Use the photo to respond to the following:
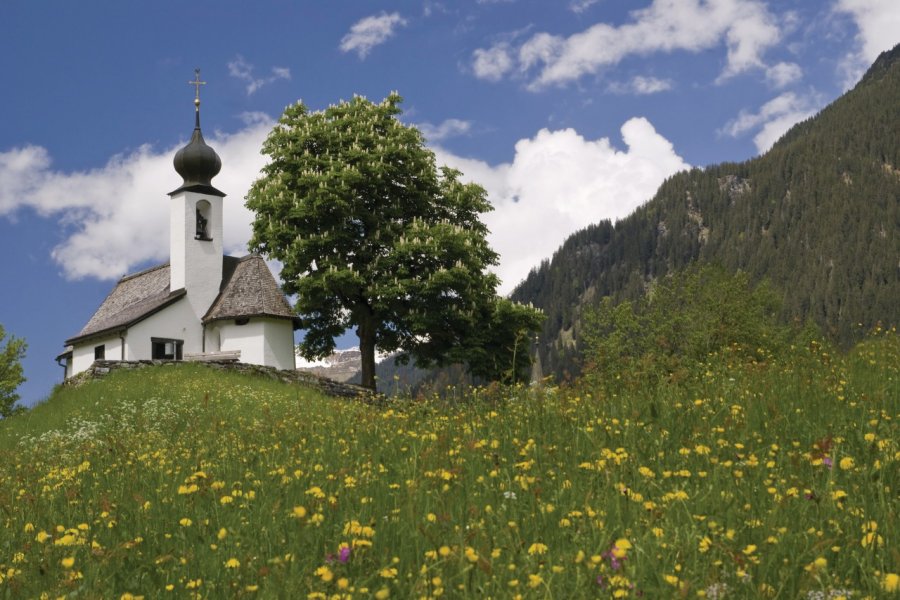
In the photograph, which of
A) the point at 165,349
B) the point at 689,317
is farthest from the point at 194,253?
the point at 689,317

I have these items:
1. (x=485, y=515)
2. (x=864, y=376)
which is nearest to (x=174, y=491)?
(x=485, y=515)

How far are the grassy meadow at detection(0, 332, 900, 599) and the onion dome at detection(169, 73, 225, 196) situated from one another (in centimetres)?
3904

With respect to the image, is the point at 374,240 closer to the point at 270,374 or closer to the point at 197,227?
the point at 270,374

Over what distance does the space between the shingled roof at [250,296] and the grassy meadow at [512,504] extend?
109 ft

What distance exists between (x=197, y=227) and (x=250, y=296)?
6.12 meters

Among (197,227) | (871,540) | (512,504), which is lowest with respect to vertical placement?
(871,540)

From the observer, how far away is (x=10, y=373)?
5444cm

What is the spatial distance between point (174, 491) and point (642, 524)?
4.47 metres

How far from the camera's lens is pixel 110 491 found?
8219mm

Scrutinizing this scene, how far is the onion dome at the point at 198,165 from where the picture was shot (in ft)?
159

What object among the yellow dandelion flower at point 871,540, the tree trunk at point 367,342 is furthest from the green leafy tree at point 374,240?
the yellow dandelion flower at point 871,540

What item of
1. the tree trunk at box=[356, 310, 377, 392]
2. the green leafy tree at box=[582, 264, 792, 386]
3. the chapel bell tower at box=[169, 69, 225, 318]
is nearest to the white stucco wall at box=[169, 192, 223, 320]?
the chapel bell tower at box=[169, 69, 225, 318]

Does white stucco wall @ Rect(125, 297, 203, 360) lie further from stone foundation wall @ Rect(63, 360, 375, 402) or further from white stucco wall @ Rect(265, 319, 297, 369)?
stone foundation wall @ Rect(63, 360, 375, 402)

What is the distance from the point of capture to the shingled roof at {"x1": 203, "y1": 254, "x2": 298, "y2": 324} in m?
44.0
